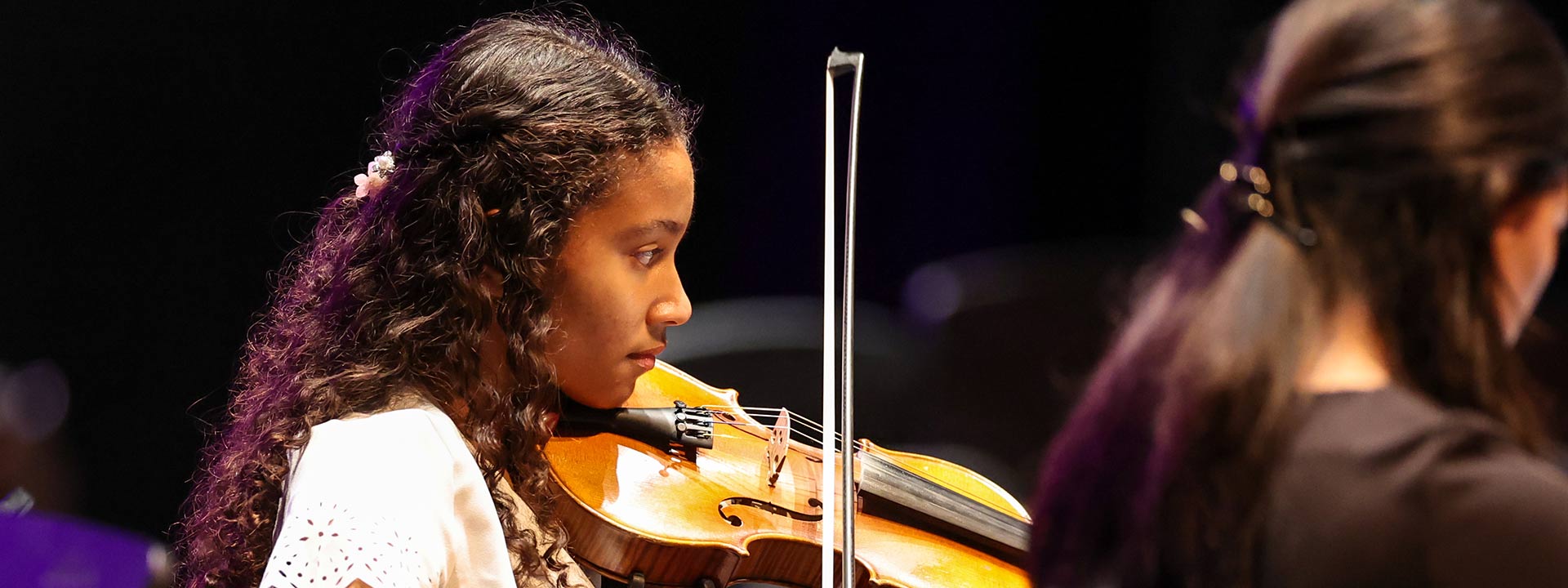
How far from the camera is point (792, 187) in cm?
268

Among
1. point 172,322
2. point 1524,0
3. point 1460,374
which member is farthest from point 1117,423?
point 172,322

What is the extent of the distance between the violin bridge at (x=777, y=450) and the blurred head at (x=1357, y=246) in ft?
2.15

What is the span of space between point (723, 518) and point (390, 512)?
366mm

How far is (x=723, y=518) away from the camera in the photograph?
1.36 meters

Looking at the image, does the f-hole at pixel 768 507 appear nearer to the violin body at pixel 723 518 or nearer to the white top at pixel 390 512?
the violin body at pixel 723 518

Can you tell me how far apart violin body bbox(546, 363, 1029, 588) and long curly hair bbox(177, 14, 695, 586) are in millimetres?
54

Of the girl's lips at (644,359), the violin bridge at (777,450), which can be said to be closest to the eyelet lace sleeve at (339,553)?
the girl's lips at (644,359)

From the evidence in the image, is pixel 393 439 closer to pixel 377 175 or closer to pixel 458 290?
pixel 458 290

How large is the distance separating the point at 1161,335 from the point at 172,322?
5.90ft

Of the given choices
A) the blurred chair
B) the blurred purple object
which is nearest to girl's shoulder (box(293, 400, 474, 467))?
the blurred purple object

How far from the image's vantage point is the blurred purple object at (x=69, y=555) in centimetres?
159

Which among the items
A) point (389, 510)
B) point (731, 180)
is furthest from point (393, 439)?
point (731, 180)

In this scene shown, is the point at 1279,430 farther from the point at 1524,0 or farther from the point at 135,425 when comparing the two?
the point at 135,425

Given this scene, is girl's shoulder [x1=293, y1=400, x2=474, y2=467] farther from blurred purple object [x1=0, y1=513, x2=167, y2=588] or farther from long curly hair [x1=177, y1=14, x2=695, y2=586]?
blurred purple object [x1=0, y1=513, x2=167, y2=588]
